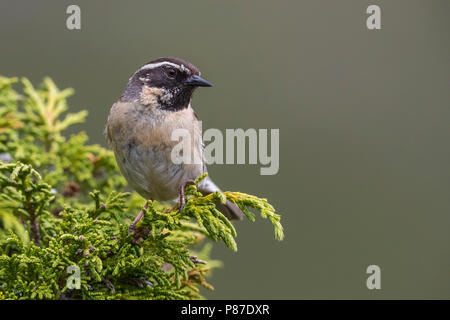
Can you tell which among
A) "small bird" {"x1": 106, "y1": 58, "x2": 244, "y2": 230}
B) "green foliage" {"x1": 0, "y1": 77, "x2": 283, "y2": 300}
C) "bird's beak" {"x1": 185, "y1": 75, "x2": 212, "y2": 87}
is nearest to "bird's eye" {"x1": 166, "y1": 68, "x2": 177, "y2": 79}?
"small bird" {"x1": 106, "y1": 58, "x2": 244, "y2": 230}

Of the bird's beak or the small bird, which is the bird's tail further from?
the bird's beak

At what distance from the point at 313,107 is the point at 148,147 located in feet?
21.4

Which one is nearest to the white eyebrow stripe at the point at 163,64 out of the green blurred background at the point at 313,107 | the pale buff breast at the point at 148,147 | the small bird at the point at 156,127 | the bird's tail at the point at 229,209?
the small bird at the point at 156,127

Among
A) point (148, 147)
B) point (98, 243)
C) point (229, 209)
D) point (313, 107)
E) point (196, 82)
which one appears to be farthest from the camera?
point (313, 107)

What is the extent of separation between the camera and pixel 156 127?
14.5 ft

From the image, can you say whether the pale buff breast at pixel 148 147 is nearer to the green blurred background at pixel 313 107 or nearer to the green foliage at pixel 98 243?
the green foliage at pixel 98 243

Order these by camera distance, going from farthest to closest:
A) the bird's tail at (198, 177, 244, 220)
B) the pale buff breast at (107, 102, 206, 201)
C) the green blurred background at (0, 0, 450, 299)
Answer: the green blurred background at (0, 0, 450, 299) < the bird's tail at (198, 177, 244, 220) < the pale buff breast at (107, 102, 206, 201)

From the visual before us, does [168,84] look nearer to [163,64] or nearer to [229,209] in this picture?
[163,64]

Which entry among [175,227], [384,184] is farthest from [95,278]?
[384,184]

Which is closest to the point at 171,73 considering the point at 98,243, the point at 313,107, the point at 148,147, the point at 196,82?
the point at 196,82

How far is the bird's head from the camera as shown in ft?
15.2
